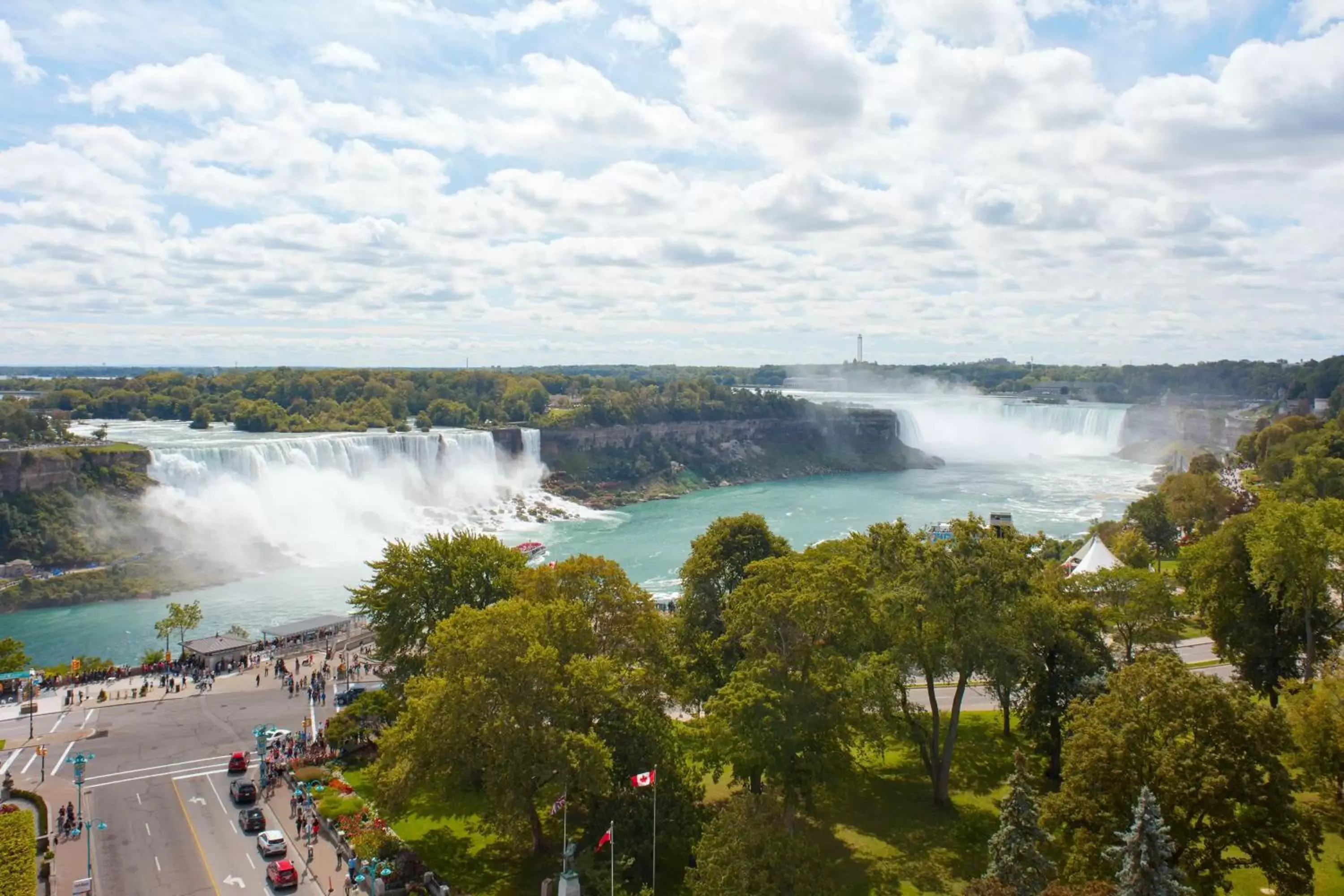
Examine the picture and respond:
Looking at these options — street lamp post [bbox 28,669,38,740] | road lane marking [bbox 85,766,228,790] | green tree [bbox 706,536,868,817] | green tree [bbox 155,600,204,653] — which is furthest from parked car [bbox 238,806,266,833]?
green tree [bbox 155,600,204,653]

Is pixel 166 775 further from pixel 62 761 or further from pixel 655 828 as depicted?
pixel 655 828

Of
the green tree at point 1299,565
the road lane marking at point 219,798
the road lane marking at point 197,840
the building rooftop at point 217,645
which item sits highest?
the green tree at point 1299,565

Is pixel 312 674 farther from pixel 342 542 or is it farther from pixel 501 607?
pixel 342 542

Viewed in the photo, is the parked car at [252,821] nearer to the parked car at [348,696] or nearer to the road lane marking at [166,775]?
the road lane marking at [166,775]

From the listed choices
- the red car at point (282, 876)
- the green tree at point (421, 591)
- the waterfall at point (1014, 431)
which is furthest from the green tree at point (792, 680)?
the waterfall at point (1014, 431)

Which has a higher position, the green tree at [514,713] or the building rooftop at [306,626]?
the green tree at [514,713]

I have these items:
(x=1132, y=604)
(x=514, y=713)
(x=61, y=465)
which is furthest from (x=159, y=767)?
(x=61, y=465)

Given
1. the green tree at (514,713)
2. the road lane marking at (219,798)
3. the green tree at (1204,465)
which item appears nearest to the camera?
the green tree at (514,713)
